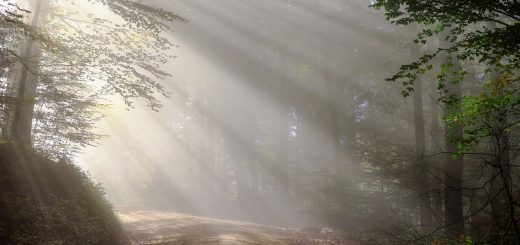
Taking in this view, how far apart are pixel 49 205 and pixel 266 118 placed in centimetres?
2470

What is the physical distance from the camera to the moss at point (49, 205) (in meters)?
8.87

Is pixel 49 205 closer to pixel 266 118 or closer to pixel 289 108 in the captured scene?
pixel 289 108

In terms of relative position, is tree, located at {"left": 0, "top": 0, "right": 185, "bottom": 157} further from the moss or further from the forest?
the moss

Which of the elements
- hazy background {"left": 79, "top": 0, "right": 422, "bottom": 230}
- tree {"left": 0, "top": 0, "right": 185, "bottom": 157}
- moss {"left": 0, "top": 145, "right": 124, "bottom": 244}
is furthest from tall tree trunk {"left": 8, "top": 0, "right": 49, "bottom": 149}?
hazy background {"left": 79, "top": 0, "right": 422, "bottom": 230}

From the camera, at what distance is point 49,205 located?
34.1ft

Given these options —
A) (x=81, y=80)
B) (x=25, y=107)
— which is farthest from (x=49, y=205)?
(x=81, y=80)

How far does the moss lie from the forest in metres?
0.05

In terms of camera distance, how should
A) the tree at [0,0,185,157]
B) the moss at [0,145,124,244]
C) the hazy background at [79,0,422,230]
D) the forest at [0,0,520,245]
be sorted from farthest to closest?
1. the hazy background at [79,0,422,230]
2. the tree at [0,0,185,157]
3. the moss at [0,145,124,244]
4. the forest at [0,0,520,245]

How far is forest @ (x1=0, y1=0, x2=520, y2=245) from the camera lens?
8.70m

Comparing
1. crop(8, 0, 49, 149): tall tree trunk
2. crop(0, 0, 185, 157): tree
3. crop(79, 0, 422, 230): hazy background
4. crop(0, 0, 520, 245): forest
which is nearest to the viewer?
crop(0, 0, 520, 245): forest

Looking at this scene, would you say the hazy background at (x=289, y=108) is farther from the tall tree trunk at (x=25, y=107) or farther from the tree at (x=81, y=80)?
the tall tree trunk at (x=25, y=107)

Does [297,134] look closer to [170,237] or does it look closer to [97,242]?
[170,237]

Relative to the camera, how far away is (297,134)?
35312mm

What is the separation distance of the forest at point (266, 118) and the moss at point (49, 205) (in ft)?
0.18
